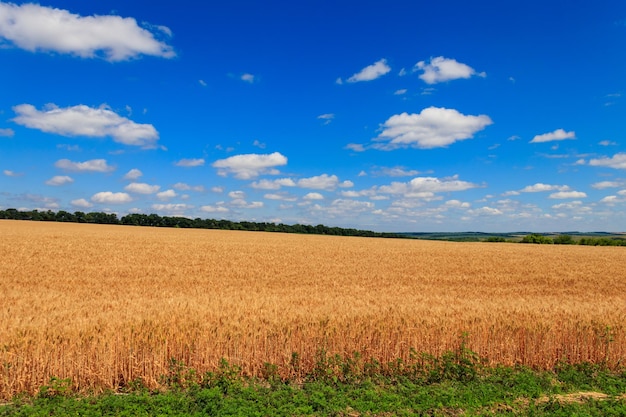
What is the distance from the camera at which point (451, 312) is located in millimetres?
10672

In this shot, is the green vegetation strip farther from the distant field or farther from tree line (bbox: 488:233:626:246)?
tree line (bbox: 488:233:626:246)

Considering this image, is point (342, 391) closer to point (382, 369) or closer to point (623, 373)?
point (382, 369)

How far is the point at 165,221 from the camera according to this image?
92.5 meters

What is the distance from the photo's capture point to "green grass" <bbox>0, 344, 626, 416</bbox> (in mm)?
6163

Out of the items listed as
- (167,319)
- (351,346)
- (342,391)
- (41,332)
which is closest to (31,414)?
(41,332)

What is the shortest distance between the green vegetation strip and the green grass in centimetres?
1

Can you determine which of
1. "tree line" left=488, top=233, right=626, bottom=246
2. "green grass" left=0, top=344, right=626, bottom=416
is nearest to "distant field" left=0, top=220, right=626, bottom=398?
"green grass" left=0, top=344, right=626, bottom=416

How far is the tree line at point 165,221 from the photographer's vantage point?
88250 mm

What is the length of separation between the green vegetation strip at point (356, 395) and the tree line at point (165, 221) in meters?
87.3

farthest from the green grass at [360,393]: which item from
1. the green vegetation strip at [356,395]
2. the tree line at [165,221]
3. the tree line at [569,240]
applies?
the tree line at [165,221]

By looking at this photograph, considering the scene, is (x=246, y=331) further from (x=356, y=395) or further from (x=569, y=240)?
(x=569, y=240)

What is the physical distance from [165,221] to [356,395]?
9214 centimetres

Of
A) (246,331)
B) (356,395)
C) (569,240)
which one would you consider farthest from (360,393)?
(569,240)

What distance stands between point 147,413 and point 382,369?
4.44 meters
